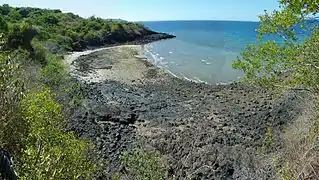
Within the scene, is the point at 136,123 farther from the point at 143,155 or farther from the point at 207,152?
the point at 143,155

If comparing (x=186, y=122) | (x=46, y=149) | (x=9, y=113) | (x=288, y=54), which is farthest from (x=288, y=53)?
(x=186, y=122)

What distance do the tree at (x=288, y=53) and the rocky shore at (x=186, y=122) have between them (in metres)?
10.5

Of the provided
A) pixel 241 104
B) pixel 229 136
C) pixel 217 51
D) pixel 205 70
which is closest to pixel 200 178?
pixel 229 136

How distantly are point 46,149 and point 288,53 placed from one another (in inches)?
354

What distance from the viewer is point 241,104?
4188 centimetres

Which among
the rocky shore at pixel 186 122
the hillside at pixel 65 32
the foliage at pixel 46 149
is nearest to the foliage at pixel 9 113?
the foliage at pixel 46 149

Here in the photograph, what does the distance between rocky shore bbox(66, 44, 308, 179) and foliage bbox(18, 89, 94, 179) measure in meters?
7.36

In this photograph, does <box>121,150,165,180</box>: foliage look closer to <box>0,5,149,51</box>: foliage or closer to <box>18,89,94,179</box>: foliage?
<box>18,89,94,179</box>: foliage

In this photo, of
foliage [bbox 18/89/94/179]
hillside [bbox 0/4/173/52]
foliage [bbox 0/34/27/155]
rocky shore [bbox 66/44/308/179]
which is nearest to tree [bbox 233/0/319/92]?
foliage [bbox 18/89/94/179]

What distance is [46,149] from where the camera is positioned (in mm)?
14531

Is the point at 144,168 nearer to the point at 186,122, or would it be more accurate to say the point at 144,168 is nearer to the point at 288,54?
the point at 288,54

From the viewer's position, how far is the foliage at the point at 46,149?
12977mm

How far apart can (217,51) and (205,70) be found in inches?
1232

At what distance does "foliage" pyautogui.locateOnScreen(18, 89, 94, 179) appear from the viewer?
13.0m
